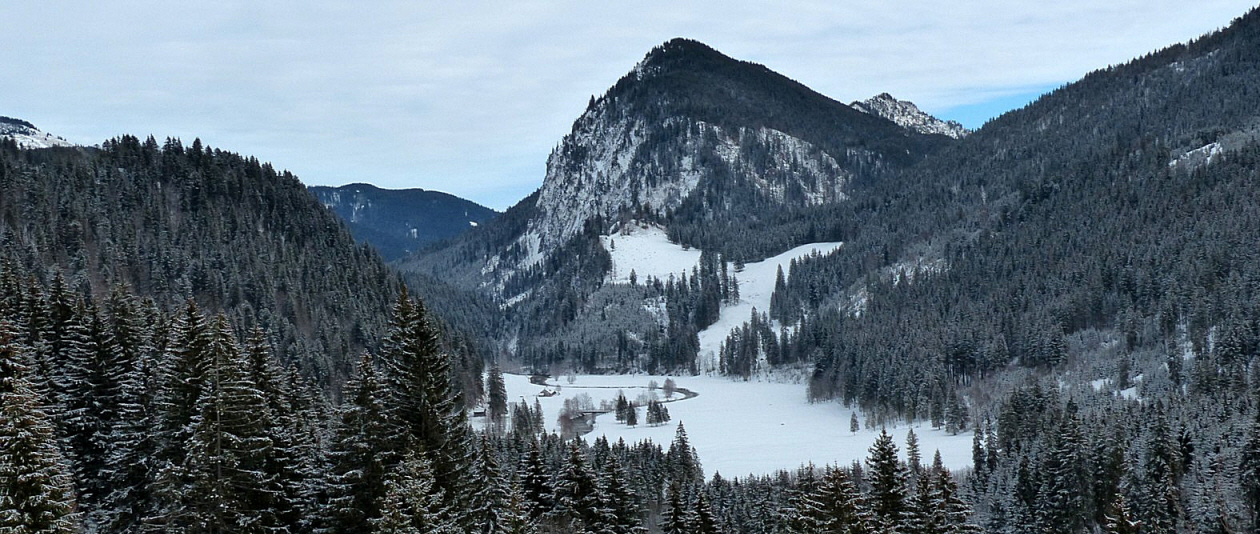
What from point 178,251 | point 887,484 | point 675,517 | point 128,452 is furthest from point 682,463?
point 178,251

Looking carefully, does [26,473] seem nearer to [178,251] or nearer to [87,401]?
[87,401]

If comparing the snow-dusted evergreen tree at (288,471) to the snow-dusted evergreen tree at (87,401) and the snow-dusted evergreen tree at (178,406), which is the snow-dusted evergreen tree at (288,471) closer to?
the snow-dusted evergreen tree at (178,406)

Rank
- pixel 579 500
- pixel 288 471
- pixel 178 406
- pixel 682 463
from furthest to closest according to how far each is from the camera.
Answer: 1. pixel 682 463
2. pixel 579 500
3. pixel 178 406
4. pixel 288 471

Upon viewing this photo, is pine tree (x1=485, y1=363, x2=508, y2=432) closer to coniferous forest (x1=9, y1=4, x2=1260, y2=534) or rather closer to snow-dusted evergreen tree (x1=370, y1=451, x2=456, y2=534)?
coniferous forest (x1=9, y1=4, x2=1260, y2=534)

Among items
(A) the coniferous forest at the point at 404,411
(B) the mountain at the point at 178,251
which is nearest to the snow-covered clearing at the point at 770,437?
(A) the coniferous forest at the point at 404,411

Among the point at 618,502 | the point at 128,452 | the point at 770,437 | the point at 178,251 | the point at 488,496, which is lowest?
the point at 770,437

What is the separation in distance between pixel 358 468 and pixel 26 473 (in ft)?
31.7

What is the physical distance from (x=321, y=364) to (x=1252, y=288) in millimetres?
171962

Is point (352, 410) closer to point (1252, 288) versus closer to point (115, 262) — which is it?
point (115, 262)

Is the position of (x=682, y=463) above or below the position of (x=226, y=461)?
below

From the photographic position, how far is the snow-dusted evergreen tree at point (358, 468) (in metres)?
29.1

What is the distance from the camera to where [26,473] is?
2205 centimetres

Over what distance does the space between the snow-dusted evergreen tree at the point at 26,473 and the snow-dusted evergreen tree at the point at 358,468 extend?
8.08 meters

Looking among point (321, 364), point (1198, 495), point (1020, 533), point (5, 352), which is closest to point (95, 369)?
point (5, 352)
